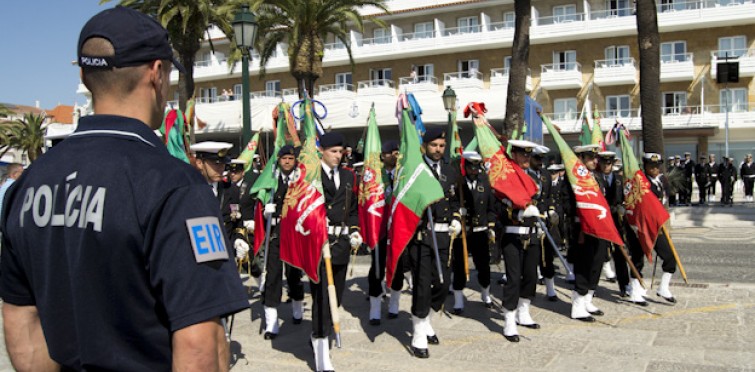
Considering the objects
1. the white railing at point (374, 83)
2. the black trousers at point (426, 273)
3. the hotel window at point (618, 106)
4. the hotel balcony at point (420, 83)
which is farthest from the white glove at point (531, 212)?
the white railing at point (374, 83)

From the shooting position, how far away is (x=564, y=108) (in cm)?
4362

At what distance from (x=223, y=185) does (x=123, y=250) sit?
7.26 meters

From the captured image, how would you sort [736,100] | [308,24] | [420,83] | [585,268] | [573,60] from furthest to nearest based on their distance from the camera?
[420,83] < [573,60] < [736,100] < [308,24] < [585,268]

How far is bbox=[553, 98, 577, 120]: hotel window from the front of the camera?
1692 inches

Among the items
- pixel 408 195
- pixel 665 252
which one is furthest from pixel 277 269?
pixel 665 252

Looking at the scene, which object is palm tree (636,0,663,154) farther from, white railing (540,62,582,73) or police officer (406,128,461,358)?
white railing (540,62,582,73)

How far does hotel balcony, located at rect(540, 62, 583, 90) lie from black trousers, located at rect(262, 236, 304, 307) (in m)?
37.9

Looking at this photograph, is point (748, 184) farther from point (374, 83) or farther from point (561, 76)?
point (374, 83)

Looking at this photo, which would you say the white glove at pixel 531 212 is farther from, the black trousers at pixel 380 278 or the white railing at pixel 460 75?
the white railing at pixel 460 75

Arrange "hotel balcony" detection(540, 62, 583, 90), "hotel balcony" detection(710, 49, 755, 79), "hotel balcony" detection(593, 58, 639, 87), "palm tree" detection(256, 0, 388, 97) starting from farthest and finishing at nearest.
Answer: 1. "hotel balcony" detection(540, 62, 583, 90)
2. "hotel balcony" detection(593, 58, 639, 87)
3. "hotel balcony" detection(710, 49, 755, 79)
4. "palm tree" detection(256, 0, 388, 97)

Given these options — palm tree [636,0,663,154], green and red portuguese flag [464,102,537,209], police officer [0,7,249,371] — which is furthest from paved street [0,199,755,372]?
palm tree [636,0,663,154]

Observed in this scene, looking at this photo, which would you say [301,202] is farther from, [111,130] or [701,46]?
[701,46]

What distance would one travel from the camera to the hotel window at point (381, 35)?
1929 inches

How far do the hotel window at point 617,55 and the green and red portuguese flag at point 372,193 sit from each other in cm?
3795
